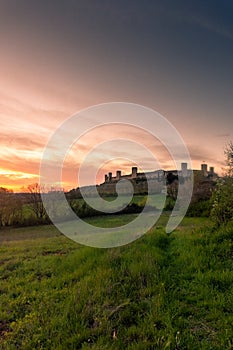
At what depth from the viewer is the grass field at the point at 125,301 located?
4.71 m

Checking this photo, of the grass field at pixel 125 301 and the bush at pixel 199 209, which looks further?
the bush at pixel 199 209

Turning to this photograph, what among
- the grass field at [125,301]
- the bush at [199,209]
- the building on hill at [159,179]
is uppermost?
the building on hill at [159,179]

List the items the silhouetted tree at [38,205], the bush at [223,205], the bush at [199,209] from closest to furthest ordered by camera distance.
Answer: the bush at [223,205] < the bush at [199,209] < the silhouetted tree at [38,205]

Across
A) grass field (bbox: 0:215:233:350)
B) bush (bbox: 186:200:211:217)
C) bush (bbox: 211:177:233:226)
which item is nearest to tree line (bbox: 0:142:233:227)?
bush (bbox: 186:200:211:217)

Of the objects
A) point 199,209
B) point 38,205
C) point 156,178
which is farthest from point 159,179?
point 38,205

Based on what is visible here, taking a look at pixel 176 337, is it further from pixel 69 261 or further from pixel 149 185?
pixel 149 185

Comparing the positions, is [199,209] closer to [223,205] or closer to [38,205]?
[38,205]

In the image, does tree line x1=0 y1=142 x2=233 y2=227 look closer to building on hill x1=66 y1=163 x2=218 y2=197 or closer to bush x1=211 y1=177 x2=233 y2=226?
building on hill x1=66 y1=163 x2=218 y2=197

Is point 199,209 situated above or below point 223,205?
below

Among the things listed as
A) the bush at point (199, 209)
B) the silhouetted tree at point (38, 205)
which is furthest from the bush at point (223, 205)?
the silhouetted tree at point (38, 205)

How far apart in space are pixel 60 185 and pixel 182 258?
24814 mm

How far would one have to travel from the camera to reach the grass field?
4.71 metres

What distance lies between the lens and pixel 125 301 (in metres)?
5.75

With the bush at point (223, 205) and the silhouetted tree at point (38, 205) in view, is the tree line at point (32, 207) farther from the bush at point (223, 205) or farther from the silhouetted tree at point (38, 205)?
the bush at point (223, 205)
